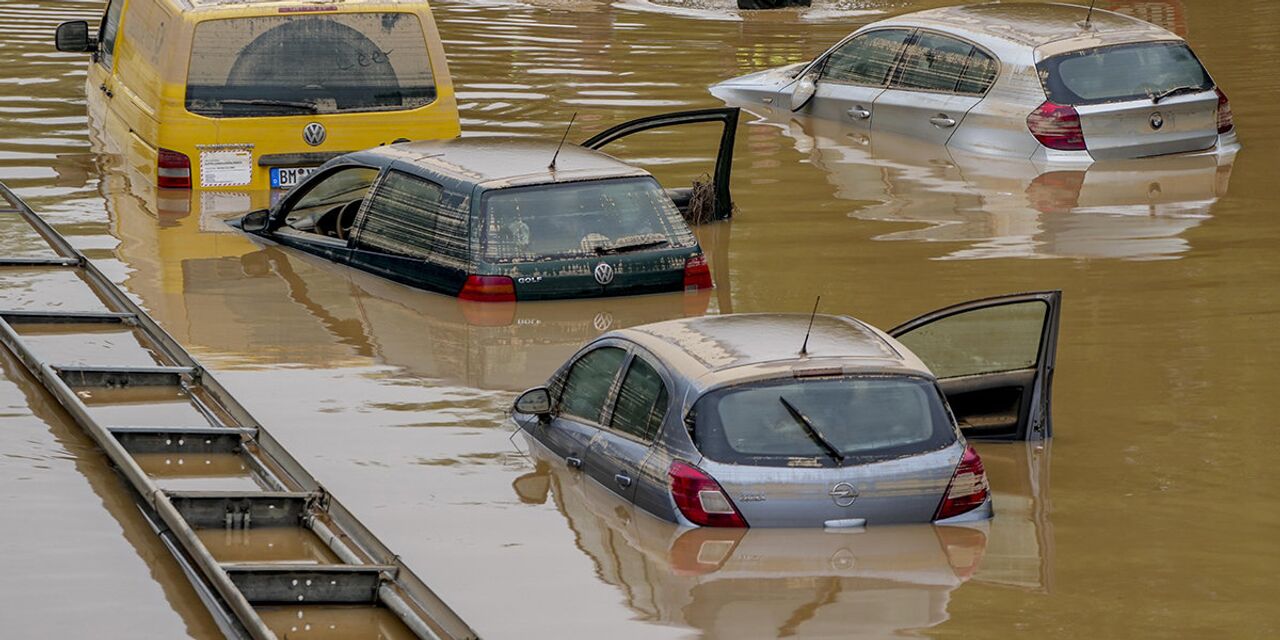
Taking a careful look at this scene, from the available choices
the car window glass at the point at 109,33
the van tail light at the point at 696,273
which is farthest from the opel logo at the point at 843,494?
the car window glass at the point at 109,33

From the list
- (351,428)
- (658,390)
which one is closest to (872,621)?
(658,390)

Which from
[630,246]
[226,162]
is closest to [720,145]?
[630,246]

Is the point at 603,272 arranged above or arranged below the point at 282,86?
below

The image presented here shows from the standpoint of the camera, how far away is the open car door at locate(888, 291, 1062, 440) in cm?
1141

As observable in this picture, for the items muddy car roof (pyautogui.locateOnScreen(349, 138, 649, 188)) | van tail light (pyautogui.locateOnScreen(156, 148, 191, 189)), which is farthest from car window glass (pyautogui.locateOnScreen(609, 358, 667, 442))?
van tail light (pyautogui.locateOnScreen(156, 148, 191, 189))

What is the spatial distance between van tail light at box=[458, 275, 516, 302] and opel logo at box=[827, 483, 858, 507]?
17.0ft

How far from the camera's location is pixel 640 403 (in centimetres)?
1061

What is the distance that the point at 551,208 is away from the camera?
14.7 m

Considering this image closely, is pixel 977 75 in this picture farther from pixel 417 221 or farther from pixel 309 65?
pixel 417 221

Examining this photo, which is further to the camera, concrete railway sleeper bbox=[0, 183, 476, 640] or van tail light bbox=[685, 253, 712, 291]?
van tail light bbox=[685, 253, 712, 291]

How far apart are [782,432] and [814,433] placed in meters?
0.14

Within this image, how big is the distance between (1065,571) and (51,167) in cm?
1380

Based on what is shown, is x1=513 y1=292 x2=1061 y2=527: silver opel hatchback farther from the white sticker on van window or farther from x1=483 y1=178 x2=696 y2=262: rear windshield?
the white sticker on van window

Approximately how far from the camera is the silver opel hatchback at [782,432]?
984cm
